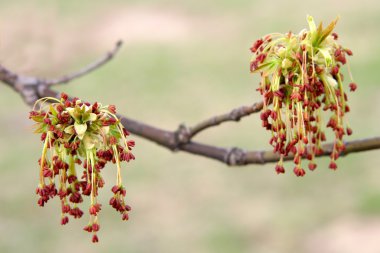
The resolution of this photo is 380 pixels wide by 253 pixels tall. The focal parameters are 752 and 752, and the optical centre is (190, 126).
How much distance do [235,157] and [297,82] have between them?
80 cm

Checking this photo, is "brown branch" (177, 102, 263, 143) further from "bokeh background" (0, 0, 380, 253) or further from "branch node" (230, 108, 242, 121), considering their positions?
"bokeh background" (0, 0, 380, 253)

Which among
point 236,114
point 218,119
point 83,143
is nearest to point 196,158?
point 218,119

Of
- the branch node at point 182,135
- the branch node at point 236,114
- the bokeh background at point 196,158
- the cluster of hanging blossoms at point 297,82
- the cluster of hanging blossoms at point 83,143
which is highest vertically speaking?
the bokeh background at point 196,158

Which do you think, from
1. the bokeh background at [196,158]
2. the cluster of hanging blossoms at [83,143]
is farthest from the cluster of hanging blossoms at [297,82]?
the bokeh background at [196,158]

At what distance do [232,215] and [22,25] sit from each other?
4700 millimetres

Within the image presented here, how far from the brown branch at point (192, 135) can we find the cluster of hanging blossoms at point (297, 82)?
0.70ft

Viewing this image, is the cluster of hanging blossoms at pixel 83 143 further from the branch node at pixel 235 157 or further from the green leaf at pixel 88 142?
the branch node at pixel 235 157

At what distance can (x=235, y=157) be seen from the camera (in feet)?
9.75

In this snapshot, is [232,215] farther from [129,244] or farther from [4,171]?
[4,171]

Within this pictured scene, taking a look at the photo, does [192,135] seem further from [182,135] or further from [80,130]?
[80,130]

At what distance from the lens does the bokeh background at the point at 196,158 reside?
→ 27.0ft

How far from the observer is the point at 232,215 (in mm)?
8883

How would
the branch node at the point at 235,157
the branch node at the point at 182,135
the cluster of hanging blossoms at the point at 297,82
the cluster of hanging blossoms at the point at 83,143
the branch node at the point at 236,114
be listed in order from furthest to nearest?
the branch node at the point at 182,135 → the branch node at the point at 235,157 → the branch node at the point at 236,114 → the cluster of hanging blossoms at the point at 297,82 → the cluster of hanging blossoms at the point at 83,143

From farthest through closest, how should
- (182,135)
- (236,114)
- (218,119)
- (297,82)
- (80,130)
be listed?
(182,135) → (218,119) → (236,114) → (297,82) → (80,130)
